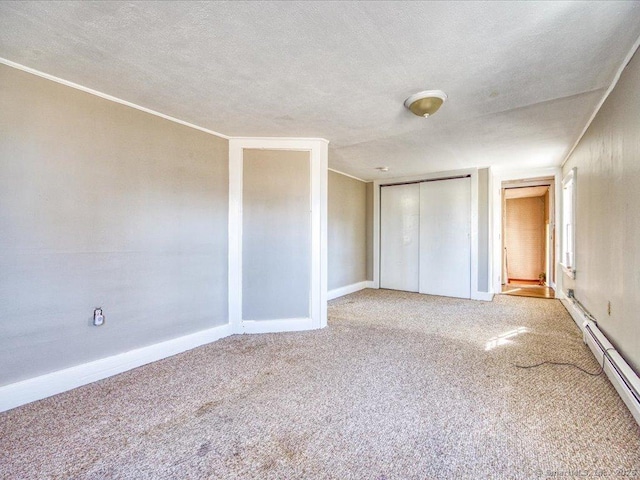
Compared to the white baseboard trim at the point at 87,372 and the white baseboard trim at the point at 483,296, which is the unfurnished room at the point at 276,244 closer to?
the white baseboard trim at the point at 87,372

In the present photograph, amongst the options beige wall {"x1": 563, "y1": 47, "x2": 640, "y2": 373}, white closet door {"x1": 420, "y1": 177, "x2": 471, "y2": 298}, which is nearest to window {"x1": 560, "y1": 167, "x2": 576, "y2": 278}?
beige wall {"x1": 563, "y1": 47, "x2": 640, "y2": 373}

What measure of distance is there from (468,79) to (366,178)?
149 inches

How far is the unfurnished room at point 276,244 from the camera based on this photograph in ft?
4.90

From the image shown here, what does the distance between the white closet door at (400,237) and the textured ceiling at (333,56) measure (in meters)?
2.76

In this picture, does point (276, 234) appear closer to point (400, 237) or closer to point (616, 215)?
point (616, 215)

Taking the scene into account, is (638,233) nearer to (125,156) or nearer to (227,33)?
(227,33)

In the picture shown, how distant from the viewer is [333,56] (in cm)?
183

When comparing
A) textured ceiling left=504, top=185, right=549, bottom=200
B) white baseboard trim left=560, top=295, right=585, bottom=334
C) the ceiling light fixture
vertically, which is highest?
textured ceiling left=504, top=185, right=549, bottom=200

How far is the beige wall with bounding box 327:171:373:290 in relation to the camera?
522 cm

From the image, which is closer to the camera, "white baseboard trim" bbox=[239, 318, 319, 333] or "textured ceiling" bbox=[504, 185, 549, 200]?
"white baseboard trim" bbox=[239, 318, 319, 333]

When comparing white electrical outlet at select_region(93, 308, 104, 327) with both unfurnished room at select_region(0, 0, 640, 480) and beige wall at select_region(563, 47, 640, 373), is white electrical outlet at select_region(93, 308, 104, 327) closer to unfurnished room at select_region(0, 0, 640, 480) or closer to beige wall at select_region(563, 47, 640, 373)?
unfurnished room at select_region(0, 0, 640, 480)

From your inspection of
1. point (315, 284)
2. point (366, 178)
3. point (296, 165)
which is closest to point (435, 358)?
point (315, 284)

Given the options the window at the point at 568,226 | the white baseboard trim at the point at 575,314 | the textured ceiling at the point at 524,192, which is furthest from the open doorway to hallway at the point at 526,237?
the white baseboard trim at the point at 575,314

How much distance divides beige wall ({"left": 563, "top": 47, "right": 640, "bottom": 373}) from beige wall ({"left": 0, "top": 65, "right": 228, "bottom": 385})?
336 centimetres
